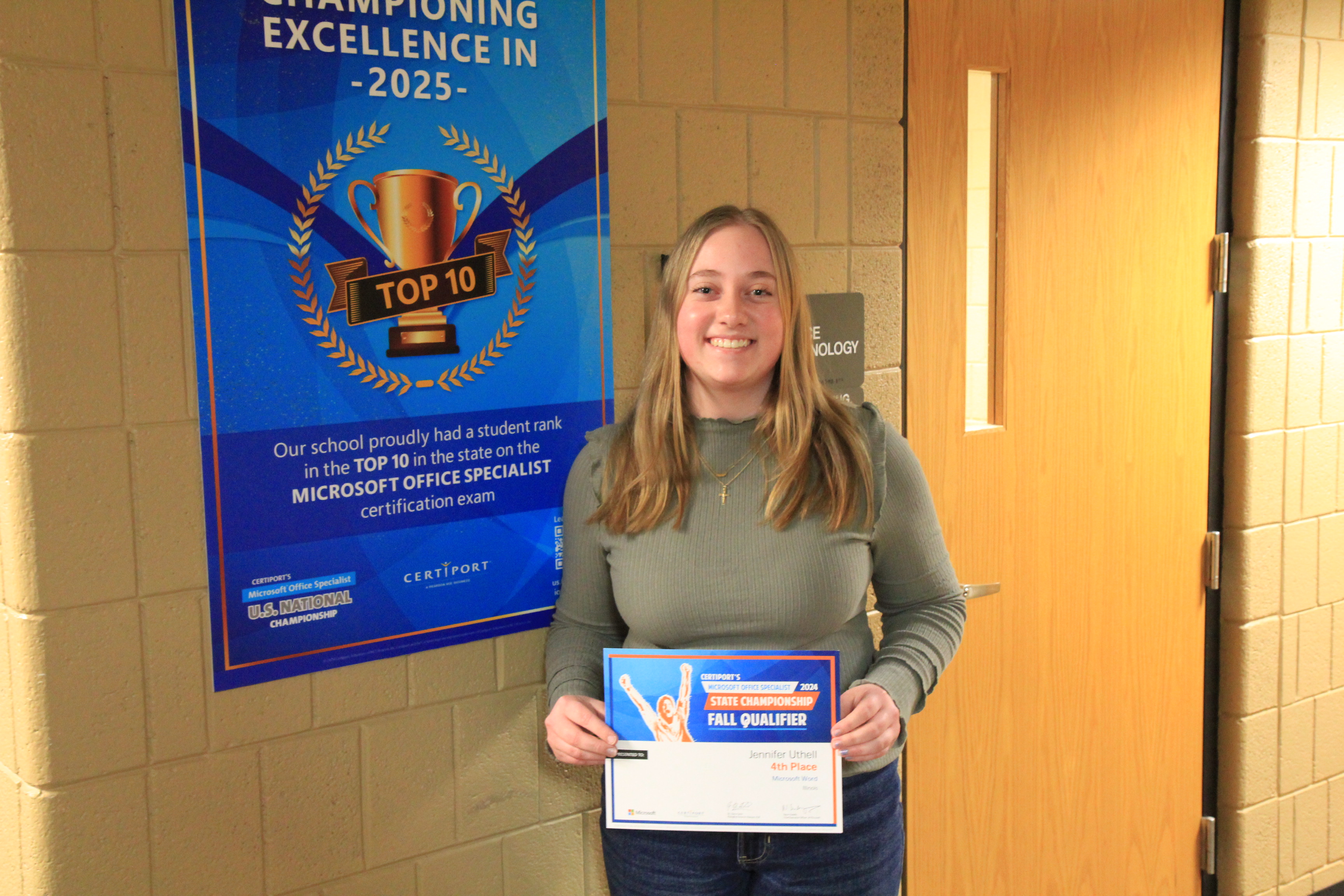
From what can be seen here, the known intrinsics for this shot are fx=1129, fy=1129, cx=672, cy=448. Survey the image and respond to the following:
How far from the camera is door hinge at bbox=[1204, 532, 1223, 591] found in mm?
2779

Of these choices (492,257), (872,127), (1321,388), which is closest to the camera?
(492,257)

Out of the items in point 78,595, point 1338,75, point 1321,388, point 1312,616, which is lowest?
point 1312,616

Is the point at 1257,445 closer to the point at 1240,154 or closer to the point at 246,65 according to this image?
the point at 1240,154

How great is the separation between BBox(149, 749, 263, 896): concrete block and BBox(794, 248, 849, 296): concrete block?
123 centimetres

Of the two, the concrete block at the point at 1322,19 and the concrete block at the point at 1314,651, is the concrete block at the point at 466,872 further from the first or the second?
the concrete block at the point at 1322,19

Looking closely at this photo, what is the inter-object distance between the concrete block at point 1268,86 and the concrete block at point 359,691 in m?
2.31

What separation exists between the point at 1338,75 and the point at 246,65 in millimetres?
2601

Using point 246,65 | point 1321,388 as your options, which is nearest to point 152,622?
point 246,65

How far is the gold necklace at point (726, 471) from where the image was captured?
169cm

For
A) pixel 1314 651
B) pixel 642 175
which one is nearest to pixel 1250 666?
pixel 1314 651

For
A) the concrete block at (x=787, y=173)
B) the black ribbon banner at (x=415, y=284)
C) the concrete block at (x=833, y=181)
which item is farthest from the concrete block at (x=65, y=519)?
the concrete block at (x=833, y=181)

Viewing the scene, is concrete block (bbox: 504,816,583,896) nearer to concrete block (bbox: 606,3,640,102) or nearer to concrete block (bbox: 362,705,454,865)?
concrete block (bbox: 362,705,454,865)

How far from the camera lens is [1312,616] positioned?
2.94m

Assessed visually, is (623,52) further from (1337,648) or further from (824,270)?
(1337,648)
